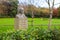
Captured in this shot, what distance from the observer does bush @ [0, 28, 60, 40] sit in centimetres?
405

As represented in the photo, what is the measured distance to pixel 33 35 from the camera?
442 cm

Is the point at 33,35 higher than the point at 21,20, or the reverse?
the point at 33,35

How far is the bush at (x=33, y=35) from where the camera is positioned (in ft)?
13.3

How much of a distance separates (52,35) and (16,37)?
93 centimetres

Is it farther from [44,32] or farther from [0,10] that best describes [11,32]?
[0,10]

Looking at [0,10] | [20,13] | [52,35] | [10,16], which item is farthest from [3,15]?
[52,35]

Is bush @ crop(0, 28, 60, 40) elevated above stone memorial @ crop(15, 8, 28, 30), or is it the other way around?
bush @ crop(0, 28, 60, 40)

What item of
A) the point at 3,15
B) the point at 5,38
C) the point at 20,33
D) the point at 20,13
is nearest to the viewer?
the point at 5,38

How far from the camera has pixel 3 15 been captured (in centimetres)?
3172

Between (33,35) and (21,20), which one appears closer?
(33,35)

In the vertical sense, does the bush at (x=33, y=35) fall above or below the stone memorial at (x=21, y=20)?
above

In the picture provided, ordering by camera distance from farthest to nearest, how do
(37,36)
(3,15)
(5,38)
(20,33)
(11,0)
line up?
(3,15) < (11,0) < (37,36) < (20,33) < (5,38)

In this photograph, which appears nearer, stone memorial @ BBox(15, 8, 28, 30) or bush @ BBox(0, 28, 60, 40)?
bush @ BBox(0, 28, 60, 40)

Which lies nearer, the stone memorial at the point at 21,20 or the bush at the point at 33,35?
the bush at the point at 33,35
